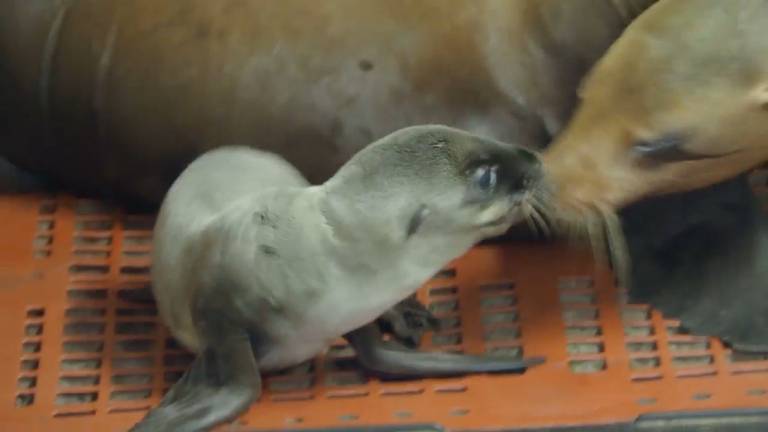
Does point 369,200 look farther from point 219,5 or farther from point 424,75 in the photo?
point 219,5

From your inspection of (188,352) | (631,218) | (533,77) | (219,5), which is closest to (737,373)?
(631,218)

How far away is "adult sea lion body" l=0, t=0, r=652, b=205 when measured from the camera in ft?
5.32

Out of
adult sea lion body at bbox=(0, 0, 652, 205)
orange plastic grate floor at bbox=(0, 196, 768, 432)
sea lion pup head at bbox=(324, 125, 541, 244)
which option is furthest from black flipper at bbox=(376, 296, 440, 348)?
sea lion pup head at bbox=(324, 125, 541, 244)

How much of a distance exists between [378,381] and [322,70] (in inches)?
16.9

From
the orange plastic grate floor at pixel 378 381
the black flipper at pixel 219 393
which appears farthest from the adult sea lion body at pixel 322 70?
the black flipper at pixel 219 393

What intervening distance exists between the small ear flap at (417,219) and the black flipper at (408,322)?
40 cm

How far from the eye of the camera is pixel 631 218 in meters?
1.73

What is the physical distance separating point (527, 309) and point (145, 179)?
0.59 metres

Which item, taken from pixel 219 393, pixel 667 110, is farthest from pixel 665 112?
pixel 219 393

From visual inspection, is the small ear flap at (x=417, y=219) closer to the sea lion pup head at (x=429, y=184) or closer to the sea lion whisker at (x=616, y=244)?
the sea lion pup head at (x=429, y=184)

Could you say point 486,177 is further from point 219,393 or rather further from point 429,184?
point 219,393

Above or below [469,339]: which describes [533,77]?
above

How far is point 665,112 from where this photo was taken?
4.77ft

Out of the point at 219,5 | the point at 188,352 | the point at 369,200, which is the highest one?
the point at 219,5
